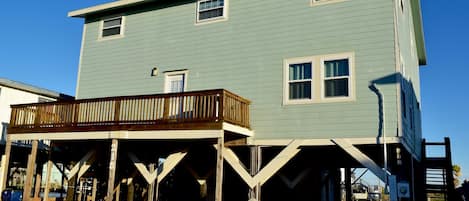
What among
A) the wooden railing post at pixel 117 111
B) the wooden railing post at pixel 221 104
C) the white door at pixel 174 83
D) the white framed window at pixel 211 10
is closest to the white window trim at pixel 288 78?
the wooden railing post at pixel 221 104

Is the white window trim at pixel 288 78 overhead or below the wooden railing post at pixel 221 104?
overhead

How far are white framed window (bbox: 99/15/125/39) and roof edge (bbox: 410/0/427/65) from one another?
11.0 meters

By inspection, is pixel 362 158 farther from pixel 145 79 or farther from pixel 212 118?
pixel 145 79

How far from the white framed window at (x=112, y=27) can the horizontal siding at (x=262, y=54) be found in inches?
9.3

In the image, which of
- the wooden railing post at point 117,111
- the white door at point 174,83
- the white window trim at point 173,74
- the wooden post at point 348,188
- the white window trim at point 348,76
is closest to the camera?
the white window trim at point 348,76

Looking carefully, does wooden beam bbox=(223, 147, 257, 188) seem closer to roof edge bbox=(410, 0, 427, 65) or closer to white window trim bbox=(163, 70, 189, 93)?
white window trim bbox=(163, 70, 189, 93)

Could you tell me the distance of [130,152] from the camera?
1314cm

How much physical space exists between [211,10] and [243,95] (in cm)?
323

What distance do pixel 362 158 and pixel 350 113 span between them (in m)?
1.23

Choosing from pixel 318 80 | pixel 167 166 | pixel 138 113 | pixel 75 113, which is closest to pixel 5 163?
pixel 75 113

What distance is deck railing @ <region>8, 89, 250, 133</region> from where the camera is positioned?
10680mm

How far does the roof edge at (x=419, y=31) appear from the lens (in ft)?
53.4

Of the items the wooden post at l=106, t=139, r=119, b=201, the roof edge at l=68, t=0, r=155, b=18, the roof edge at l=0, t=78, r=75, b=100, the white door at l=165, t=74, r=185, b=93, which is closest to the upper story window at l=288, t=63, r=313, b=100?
the white door at l=165, t=74, r=185, b=93

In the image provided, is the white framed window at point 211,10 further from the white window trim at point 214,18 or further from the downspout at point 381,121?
the downspout at point 381,121
